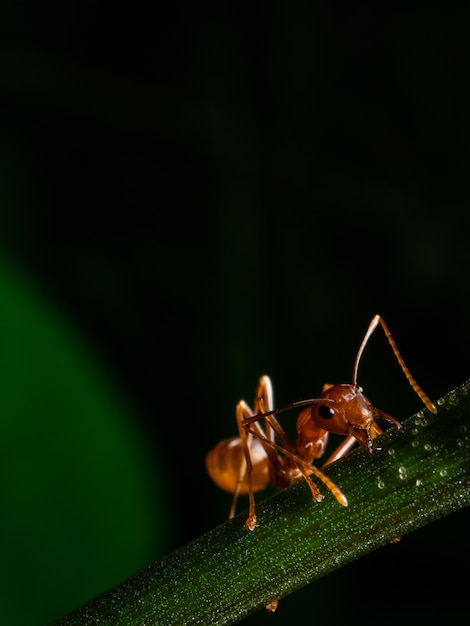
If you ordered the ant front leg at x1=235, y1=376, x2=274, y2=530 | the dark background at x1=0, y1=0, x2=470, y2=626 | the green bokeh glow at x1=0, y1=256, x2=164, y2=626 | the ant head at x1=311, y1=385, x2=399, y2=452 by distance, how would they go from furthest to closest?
the dark background at x1=0, y1=0, x2=470, y2=626 → the green bokeh glow at x1=0, y1=256, x2=164, y2=626 → the ant front leg at x1=235, y1=376, x2=274, y2=530 → the ant head at x1=311, y1=385, x2=399, y2=452

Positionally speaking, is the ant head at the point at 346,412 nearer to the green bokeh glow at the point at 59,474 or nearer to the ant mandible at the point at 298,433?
the ant mandible at the point at 298,433

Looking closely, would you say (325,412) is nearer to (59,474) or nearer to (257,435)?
(257,435)

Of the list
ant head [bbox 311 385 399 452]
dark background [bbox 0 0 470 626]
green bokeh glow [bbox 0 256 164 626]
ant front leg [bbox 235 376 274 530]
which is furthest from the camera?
dark background [bbox 0 0 470 626]

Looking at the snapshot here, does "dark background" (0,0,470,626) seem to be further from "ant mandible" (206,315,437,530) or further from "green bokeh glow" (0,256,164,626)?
"ant mandible" (206,315,437,530)

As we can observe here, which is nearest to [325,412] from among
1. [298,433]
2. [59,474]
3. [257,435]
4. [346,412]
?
[346,412]

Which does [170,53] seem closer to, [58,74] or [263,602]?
[58,74]

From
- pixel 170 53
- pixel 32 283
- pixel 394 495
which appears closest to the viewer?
pixel 394 495

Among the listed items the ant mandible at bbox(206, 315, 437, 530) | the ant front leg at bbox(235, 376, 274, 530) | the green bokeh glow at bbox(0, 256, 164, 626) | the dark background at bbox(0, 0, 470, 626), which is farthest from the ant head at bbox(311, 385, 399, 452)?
the dark background at bbox(0, 0, 470, 626)

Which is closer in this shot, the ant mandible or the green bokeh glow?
the ant mandible

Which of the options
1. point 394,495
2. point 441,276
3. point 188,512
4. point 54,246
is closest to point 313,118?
point 441,276
